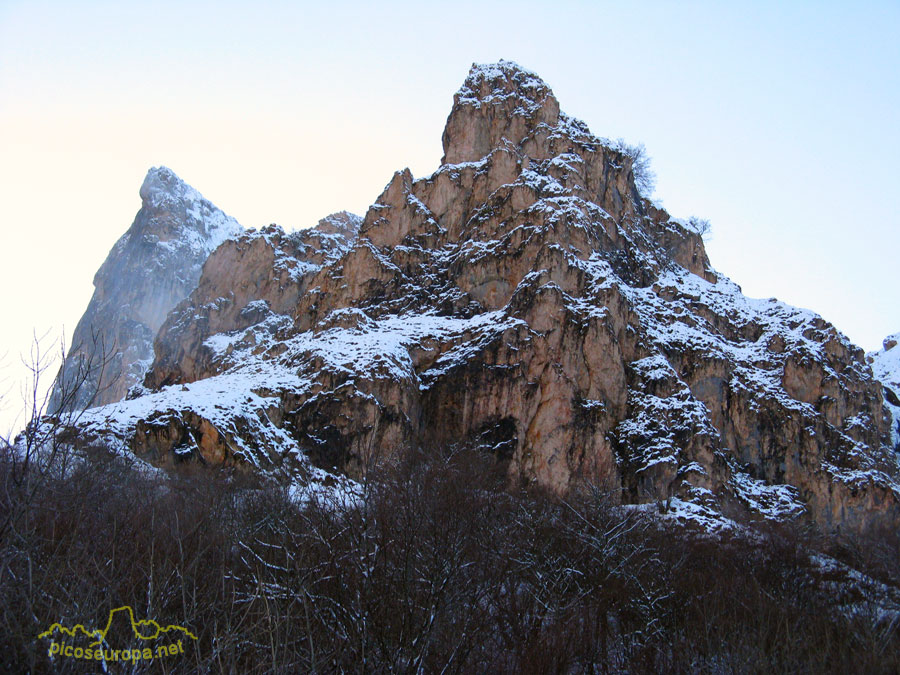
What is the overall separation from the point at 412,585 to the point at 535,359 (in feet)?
107

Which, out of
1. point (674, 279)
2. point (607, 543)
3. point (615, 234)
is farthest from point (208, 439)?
point (674, 279)

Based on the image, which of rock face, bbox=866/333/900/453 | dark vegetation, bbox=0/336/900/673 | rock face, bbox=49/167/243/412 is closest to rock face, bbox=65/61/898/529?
rock face, bbox=866/333/900/453

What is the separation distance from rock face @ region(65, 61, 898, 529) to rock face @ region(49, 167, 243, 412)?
32038 mm

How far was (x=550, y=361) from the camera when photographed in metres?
44.2

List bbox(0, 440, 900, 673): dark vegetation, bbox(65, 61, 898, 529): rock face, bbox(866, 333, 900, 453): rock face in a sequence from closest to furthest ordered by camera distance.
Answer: bbox(0, 440, 900, 673): dark vegetation
bbox(65, 61, 898, 529): rock face
bbox(866, 333, 900, 453): rock face

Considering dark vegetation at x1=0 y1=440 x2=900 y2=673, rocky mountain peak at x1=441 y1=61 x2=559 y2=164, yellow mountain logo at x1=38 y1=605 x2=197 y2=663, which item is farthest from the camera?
rocky mountain peak at x1=441 y1=61 x2=559 y2=164

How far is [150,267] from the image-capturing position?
106 m

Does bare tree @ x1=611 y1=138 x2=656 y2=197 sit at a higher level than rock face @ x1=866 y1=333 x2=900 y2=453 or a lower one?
higher

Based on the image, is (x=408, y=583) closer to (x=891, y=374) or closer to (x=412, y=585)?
(x=412, y=585)

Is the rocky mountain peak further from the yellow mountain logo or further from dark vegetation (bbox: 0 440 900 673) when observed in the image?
the yellow mountain logo

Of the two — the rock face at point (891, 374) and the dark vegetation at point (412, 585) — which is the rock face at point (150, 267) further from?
the rock face at point (891, 374)

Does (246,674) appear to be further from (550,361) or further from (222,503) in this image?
(550,361)

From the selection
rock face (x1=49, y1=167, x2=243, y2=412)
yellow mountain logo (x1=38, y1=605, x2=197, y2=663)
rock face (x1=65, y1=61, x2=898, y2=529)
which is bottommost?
yellow mountain logo (x1=38, y1=605, x2=197, y2=663)

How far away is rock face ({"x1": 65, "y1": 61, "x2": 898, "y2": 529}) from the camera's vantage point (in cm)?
3966
